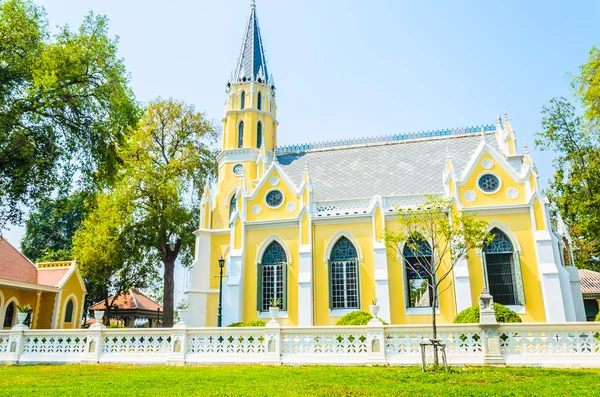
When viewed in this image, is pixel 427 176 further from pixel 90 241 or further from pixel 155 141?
pixel 90 241

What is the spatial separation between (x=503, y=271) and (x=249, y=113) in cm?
1734

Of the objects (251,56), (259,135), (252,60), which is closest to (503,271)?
(259,135)

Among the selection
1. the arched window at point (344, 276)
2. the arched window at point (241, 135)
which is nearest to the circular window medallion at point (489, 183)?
the arched window at point (344, 276)

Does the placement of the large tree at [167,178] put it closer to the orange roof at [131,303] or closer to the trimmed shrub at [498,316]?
the orange roof at [131,303]

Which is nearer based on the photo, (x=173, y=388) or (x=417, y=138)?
(x=173, y=388)

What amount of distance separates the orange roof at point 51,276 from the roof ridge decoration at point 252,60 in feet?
51.7

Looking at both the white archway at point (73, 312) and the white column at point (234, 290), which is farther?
the white archway at point (73, 312)

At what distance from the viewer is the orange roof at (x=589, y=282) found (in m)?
30.5

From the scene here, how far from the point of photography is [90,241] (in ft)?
90.5

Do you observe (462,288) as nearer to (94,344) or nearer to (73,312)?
(94,344)

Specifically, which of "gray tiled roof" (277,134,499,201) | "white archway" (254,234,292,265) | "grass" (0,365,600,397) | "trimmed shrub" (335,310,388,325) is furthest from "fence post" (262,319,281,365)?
"gray tiled roof" (277,134,499,201)

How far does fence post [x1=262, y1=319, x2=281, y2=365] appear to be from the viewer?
42.5ft

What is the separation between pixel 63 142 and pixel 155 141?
14.7 meters

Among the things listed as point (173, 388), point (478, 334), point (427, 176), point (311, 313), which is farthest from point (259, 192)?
point (173, 388)
